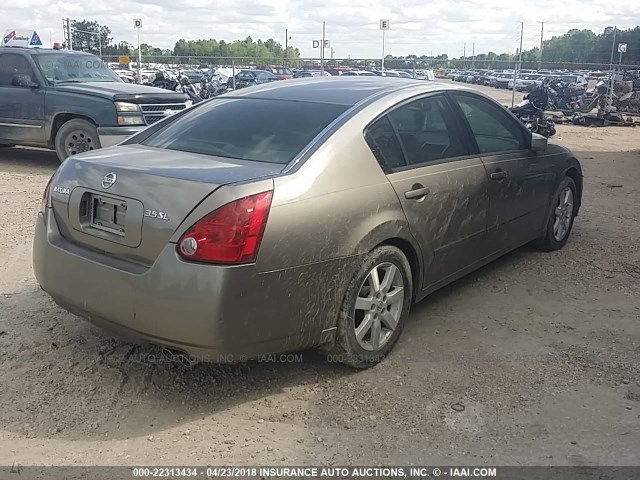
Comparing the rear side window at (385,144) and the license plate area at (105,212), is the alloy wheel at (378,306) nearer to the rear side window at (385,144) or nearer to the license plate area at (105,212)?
the rear side window at (385,144)

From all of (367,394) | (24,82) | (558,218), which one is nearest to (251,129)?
(367,394)

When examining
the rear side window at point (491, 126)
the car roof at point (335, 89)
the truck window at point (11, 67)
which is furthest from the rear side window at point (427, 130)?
the truck window at point (11, 67)

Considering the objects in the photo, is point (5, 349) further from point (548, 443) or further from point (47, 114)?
point (47, 114)

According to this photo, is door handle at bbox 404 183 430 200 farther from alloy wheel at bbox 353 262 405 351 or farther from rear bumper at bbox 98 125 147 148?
rear bumper at bbox 98 125 147 148

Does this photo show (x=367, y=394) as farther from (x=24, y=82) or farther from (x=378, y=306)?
(x=24, y=82)

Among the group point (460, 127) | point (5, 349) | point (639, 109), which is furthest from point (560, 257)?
point (639, 109)

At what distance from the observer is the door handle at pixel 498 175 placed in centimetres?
464

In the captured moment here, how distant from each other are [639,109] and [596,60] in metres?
30.7

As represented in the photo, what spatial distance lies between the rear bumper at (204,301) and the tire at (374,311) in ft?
0.35

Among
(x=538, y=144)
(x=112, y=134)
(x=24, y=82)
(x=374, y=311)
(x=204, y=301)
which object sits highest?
(x=24, y=82)

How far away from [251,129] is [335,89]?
2.34 ft

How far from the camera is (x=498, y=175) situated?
15.4ft

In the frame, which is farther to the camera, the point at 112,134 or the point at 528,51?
the point at 528,51

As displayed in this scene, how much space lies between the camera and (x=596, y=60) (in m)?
50.7
